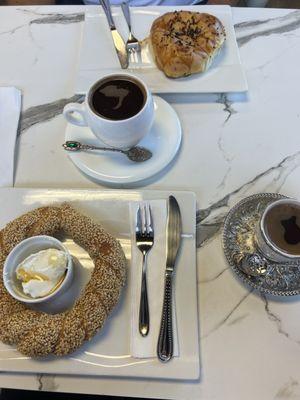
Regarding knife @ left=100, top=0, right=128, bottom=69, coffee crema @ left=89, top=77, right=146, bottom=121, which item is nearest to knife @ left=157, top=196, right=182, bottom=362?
coffee crema @ left=89, top=77, right=146, bottom=121

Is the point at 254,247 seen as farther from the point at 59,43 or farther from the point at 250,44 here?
the point at 59,43

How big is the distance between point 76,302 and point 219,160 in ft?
1.52

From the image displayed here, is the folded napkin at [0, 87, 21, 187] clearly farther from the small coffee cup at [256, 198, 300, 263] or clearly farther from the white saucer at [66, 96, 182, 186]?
the small coffee cup at [256, 198, 300, 263]

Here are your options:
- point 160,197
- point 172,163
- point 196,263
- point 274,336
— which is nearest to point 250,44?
point 172,163

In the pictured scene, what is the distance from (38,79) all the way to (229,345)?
32.1 inches

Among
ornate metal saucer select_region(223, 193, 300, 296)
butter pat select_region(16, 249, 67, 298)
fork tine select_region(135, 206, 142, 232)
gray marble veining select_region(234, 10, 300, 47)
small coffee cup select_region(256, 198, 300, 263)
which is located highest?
gray marble veining select_region(234, 10, 300, 47)

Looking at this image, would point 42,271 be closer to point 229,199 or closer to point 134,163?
point 134,163

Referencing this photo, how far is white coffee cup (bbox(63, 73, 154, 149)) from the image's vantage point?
0.75 meters

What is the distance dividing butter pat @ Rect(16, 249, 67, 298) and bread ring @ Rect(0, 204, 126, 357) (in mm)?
41

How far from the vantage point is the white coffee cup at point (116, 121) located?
0.75m

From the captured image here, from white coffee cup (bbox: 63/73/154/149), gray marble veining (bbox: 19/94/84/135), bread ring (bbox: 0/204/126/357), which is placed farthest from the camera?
gray marble veining (bbox: 19/94/84/135)

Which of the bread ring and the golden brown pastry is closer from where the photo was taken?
the bread ring

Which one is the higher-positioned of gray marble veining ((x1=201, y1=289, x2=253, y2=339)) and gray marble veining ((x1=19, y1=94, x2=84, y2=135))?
gray marble veining ((x1=19, y1=94, x2=84, y2=135))

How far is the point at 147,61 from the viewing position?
0.99m
